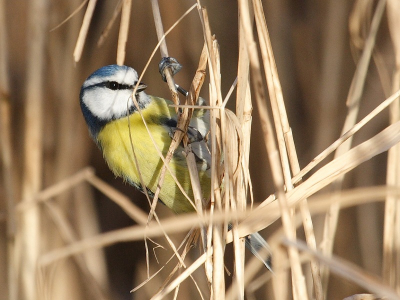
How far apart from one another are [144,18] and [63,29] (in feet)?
0.93

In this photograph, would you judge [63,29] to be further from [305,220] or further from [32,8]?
[305,220]

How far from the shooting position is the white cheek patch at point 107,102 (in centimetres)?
115

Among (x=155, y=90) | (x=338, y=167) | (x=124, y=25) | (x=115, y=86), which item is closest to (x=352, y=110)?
(x=338, y=167)

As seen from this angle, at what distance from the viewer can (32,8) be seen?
115 centimetres

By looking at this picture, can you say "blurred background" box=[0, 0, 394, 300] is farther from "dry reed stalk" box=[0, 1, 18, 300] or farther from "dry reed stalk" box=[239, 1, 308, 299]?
"dry reed stalk" box=[239, 1, 308, 299]

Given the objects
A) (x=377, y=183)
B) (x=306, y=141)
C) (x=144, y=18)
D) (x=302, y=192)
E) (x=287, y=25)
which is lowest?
(x=377, y=183)

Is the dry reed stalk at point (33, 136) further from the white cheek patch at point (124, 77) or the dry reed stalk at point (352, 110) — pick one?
the dry reed stalk at point (352, 110)

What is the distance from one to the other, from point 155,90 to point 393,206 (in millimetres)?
981

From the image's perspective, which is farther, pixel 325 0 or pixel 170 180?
pixel 325 0

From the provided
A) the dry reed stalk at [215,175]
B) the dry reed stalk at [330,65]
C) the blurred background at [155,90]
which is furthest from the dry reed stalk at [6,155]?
→ the dry reed stalk at [330,65]

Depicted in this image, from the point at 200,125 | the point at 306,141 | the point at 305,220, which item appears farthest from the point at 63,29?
the point at 305,220

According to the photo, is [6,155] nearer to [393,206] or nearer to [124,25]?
[124,25]

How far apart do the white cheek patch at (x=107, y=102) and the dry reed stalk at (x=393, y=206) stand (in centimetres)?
59

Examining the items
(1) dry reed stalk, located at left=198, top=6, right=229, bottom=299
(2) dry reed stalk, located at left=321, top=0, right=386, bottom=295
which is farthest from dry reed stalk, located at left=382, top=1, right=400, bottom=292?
(1) dry reed stalk, located at left=198, top=6, right=229, bottom=299
